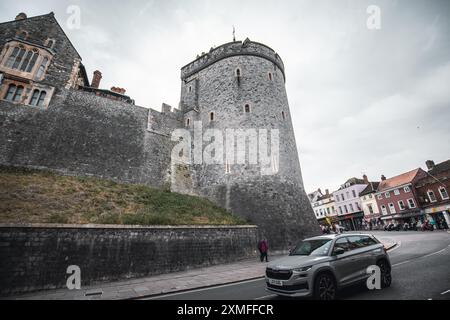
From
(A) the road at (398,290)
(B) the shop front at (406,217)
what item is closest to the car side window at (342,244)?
(A) the road at (398,290)

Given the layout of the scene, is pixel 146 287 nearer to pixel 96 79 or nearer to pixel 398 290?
pixel 398 290

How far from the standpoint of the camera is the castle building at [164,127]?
53.0ft

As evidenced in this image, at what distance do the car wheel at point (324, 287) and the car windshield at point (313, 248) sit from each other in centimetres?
58

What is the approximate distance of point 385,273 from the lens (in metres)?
6.33

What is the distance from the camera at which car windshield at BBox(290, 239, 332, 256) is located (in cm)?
585

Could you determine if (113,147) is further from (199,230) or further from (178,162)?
(199,230)

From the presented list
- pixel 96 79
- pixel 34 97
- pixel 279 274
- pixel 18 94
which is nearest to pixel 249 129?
pixel 279 274

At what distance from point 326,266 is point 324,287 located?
18.6 inches

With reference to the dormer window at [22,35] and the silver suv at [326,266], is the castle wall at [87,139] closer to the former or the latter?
the dormer window at [22,35]

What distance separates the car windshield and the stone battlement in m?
22.8

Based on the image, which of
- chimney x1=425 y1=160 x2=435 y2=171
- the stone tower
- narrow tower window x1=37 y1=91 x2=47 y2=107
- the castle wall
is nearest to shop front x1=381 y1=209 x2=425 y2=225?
chimney x1=425 y1=160 x2=435 y2=171

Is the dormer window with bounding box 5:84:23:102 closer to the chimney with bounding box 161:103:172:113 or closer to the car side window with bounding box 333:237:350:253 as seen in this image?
the chimney with bounding box 161:103:172:113

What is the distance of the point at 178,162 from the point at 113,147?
5.95 meters

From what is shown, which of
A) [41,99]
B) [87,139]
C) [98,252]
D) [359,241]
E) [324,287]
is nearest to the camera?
[324,287]
